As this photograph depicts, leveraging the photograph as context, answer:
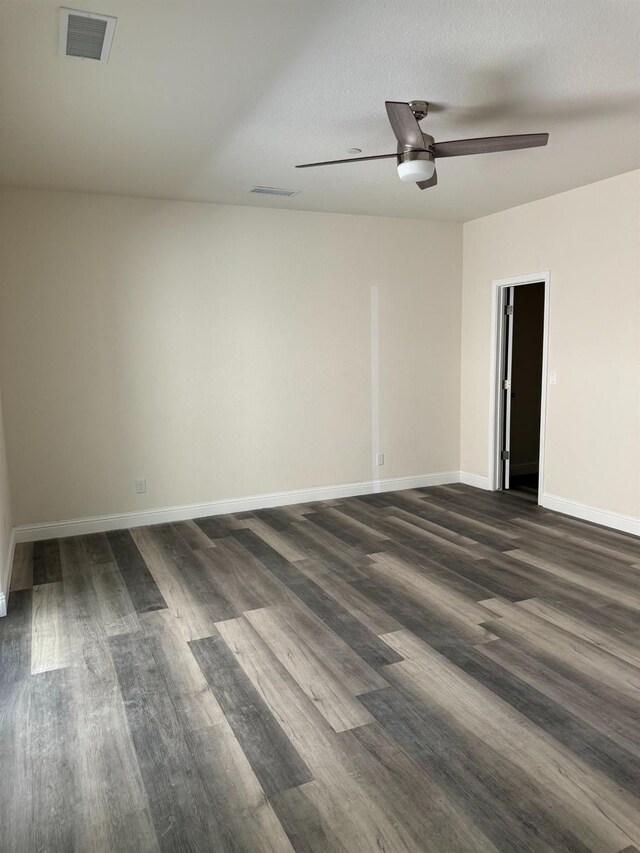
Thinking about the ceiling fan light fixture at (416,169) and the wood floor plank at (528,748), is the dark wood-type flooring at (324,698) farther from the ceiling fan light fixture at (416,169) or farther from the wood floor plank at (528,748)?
the ceiling fan light fixture at (416,169)

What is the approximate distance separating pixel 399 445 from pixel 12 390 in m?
3.60

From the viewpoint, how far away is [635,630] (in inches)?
124

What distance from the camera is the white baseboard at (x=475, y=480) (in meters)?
6.31

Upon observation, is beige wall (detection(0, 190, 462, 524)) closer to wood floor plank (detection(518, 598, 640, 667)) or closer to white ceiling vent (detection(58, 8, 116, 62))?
white ceiling vent (detection(58, 8, 116, 62))

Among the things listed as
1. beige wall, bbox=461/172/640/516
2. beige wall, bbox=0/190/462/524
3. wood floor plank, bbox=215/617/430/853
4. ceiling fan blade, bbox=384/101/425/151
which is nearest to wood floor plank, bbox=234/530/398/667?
wood floor plank, bbox=215/617/430/853

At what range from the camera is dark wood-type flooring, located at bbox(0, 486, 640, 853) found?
1.92 metres

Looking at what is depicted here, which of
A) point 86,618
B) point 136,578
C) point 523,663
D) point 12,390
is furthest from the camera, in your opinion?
point 12,390

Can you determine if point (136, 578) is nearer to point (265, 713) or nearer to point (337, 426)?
point (265, 713)

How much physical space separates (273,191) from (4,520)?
314 centimetres

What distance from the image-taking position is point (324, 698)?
2.61 meters

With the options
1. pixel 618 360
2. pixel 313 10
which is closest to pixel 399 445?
pixel 618 360

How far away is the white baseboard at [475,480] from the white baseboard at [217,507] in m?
0.07

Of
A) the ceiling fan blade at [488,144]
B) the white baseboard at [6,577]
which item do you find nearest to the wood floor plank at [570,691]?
the ceiling fan blade at [488,144]

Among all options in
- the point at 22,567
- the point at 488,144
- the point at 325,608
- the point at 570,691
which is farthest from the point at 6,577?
the point at 488,144
